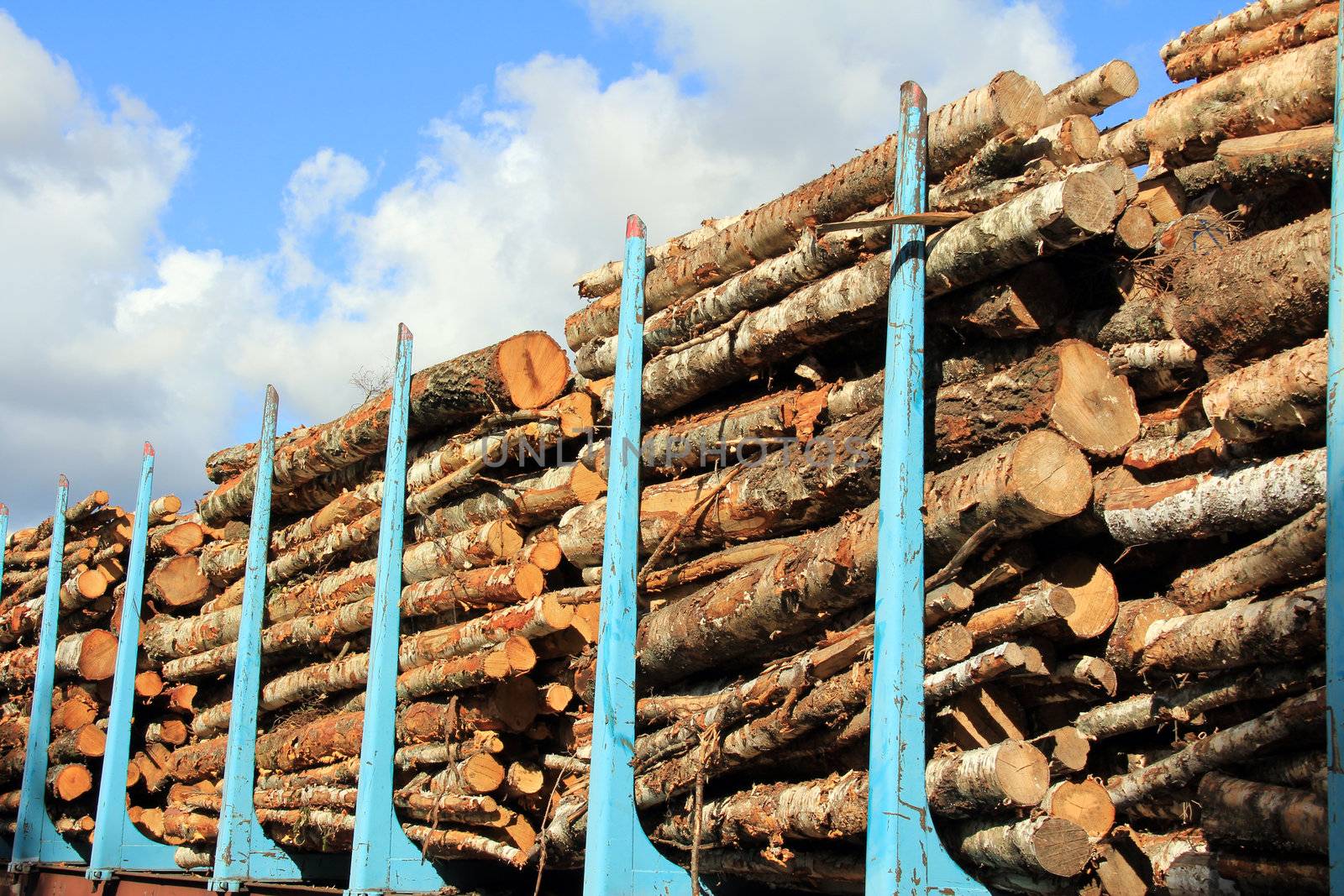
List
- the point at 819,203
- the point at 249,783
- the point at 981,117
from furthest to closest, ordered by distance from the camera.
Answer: the point at 249,783 → the point at 819,203 → the point at 981,117

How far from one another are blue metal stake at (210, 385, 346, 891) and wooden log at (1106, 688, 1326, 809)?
25.1 ft

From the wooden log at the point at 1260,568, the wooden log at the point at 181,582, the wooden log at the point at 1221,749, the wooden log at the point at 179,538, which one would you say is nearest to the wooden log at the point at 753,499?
the wooden log at the point at 1260,568

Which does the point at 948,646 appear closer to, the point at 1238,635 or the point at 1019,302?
the point at 1238,635

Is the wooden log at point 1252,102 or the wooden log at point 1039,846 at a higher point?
the wooden log at point 1252,102

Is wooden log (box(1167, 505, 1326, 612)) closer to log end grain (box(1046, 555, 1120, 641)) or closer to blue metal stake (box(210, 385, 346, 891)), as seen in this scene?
log end grain (box(1046, 555, 1120, 641))

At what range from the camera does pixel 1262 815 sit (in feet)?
15.8

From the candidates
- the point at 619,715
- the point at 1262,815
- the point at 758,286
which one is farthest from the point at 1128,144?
the point at 619,715

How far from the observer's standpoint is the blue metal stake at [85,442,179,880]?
1291cm

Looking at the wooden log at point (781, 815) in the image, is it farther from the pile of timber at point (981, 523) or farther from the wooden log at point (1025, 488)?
the wooden log at point (1025, 488)

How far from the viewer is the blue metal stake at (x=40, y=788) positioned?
14.2 m

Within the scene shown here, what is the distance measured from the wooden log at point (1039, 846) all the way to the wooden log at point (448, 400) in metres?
4.77

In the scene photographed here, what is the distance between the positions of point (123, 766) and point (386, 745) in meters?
5.02

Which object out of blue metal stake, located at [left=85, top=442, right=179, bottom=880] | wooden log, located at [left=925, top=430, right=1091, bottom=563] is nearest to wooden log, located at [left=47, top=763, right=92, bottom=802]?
blue metal stake, located at [left=85, top=442, right=179, bottom=880]

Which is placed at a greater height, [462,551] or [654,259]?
[654,259]
